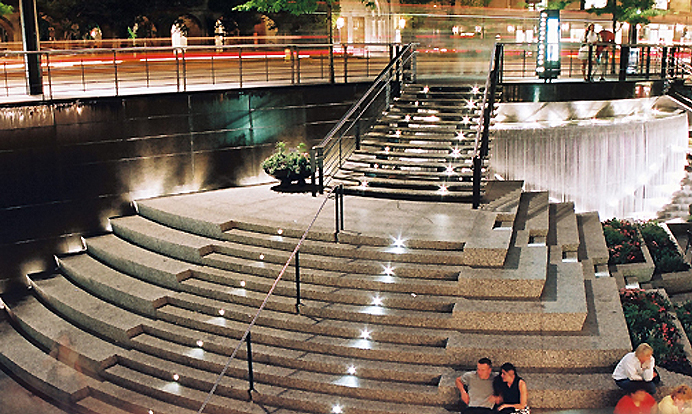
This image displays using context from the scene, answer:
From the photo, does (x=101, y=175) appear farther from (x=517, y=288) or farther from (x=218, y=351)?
(x=517, y=288)

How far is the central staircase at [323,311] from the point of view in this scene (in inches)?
374

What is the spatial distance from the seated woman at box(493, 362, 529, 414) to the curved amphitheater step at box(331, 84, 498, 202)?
576 centimetres

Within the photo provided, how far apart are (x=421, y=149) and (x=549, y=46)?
6.14 meters

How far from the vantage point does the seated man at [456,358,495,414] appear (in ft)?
28.8

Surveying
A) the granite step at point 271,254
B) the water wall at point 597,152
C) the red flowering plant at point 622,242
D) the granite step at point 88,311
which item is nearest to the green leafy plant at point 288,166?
the granite step at point 271,254

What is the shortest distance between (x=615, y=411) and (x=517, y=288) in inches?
87.1

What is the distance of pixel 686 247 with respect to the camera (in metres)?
16.7

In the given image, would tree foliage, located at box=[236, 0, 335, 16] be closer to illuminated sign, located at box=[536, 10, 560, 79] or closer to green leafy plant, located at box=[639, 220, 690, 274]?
illuminated sign, located at box=[536, 10, 560, 79]

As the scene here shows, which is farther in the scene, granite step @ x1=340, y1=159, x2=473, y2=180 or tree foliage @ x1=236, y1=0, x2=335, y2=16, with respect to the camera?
tree foliage @ x1=236, y1=0, x2=335, y2=16

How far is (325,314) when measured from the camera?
10633 mm

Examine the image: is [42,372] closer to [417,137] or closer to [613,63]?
[417,137]

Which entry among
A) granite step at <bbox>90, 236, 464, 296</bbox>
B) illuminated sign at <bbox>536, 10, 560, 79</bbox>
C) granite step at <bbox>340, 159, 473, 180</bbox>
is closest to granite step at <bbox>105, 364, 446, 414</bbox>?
granite step at <bbox>90, 236, 464, 296</bbox>

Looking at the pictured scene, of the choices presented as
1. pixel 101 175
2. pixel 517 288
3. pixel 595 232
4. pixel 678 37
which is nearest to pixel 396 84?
pixel 595 232

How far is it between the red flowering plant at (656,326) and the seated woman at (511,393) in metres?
2.64
